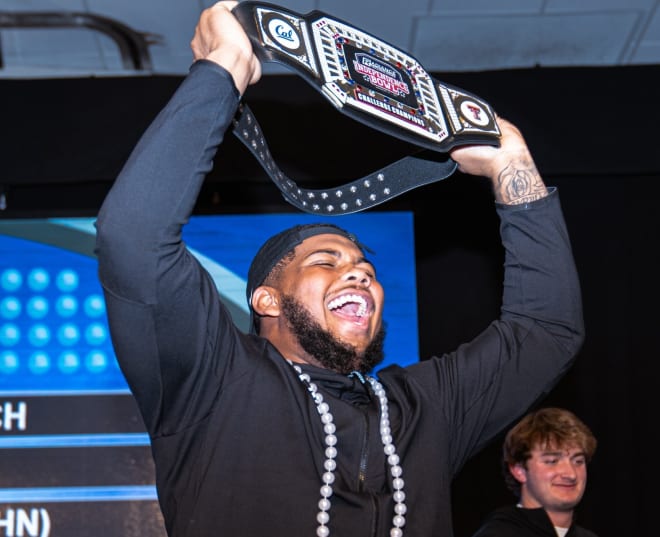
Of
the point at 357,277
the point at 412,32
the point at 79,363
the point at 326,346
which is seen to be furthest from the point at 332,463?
the point at 412,32

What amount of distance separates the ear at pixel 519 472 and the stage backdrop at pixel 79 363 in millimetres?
538

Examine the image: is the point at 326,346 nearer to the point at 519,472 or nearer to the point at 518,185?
the point at 518,185

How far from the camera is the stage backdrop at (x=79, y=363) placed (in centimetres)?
274

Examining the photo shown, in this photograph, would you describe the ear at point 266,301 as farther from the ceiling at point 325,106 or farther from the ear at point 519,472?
the ceiling at point 325,106

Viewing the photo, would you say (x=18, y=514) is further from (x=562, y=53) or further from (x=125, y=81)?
(x=562, y=53)

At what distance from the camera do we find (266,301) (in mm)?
1593

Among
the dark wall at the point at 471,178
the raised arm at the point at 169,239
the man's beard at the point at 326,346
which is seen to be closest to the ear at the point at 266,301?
the man's beard at the point at 326,346

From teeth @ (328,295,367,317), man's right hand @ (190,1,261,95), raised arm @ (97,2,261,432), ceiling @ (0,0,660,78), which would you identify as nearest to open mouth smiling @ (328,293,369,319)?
teeth @ (328,295,367,317)

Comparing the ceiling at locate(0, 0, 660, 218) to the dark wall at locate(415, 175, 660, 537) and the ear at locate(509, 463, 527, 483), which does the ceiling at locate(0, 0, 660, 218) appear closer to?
the dark wall at locate(415, 175, 660, 537)

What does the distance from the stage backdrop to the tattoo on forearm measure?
4.77 feet

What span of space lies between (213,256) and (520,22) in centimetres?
140

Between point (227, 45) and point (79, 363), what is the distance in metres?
1.87

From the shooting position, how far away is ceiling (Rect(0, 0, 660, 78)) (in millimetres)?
3010

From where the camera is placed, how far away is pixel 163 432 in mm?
1285
